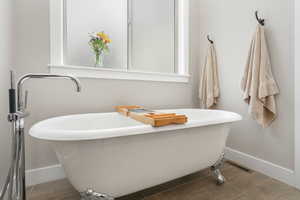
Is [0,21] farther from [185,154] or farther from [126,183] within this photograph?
[185,154]

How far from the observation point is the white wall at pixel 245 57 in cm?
131

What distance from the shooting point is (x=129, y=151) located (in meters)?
0.90

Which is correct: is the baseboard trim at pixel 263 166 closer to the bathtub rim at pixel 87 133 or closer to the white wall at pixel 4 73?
the bathtub rim at pixel 87 133

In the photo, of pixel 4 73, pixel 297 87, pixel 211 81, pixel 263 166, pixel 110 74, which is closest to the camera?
pixel 4 73

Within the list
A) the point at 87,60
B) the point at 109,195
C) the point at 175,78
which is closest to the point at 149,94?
the point at 175,78

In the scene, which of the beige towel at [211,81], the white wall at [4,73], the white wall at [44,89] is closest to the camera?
the white wall at [4,73]

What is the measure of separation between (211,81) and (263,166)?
1.03m

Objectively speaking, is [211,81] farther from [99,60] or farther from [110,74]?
[99,60]

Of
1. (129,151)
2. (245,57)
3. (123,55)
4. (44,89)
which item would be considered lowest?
(129,151)

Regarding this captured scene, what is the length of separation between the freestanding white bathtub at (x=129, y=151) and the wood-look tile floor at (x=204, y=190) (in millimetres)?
206

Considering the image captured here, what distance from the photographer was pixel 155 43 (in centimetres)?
248

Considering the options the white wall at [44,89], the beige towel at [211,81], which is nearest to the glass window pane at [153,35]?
the beige towel at [211,81]

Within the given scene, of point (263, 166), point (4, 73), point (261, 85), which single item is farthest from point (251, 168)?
point (4, 73)

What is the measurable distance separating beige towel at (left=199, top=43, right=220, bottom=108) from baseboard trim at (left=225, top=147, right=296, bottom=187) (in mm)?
619
